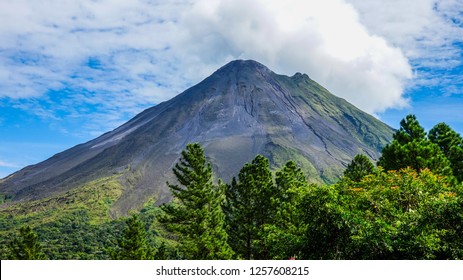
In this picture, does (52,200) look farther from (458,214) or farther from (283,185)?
(458,214)

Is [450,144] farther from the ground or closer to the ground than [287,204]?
farther from the ground

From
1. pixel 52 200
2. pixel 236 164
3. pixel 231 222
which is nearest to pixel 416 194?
pixel 231 222

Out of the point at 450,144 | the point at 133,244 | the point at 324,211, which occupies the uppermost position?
the point at 450,144

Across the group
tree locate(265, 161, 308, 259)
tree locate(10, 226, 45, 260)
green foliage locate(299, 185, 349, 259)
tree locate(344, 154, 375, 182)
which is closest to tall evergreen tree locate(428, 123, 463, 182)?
tree locate(344, 154, 375, 182)

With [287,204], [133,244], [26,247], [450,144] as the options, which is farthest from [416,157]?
[26,247]

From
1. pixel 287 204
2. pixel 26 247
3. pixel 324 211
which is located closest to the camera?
pixel 324 211

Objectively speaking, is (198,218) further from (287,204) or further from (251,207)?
(287,204)

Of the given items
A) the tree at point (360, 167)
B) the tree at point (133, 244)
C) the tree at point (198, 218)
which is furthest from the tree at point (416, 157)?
the tree at point (133, 244)
